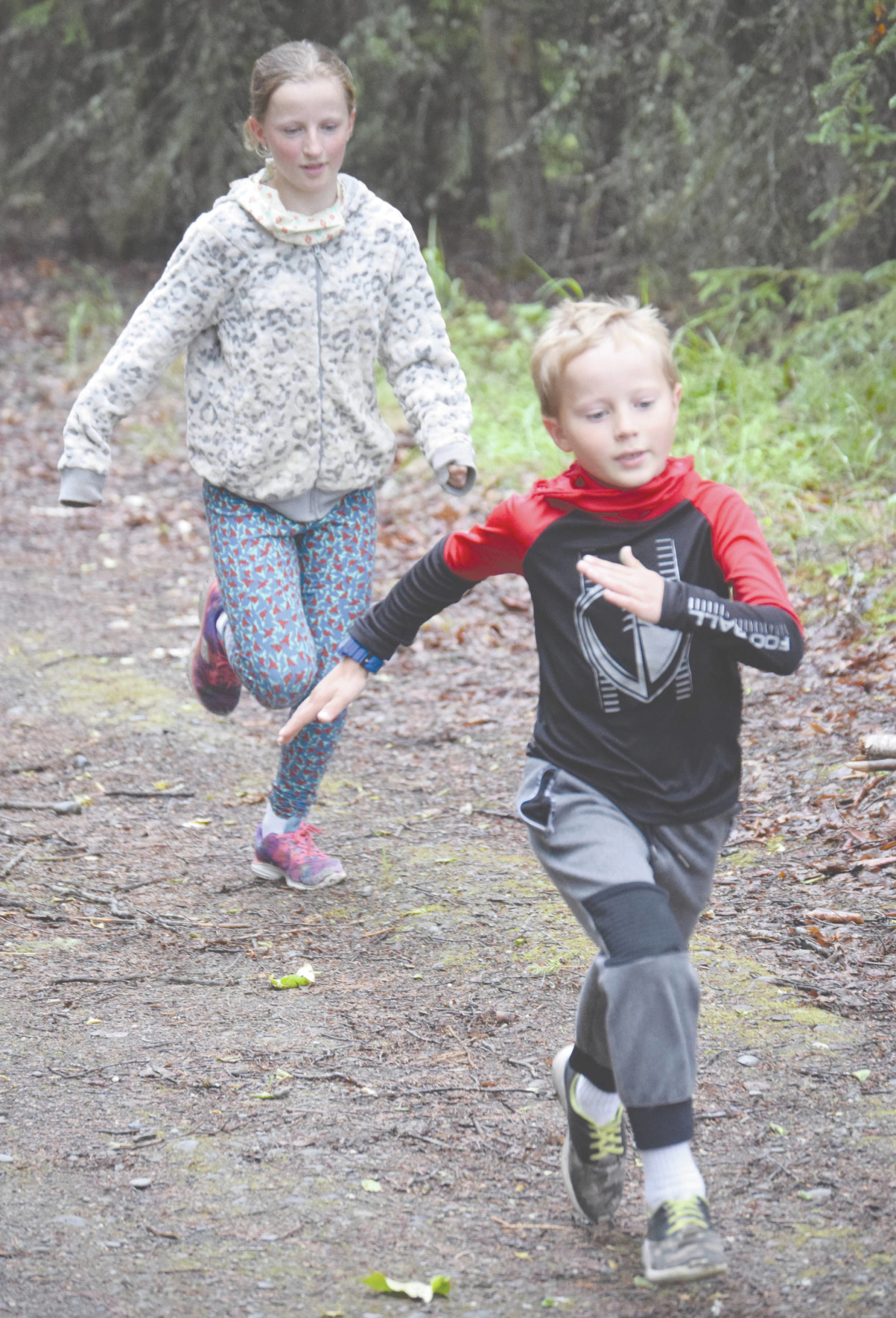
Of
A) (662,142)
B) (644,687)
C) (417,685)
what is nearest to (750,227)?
(662,142)

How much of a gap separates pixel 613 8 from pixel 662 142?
1.08 metres

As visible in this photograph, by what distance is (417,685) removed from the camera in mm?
6910

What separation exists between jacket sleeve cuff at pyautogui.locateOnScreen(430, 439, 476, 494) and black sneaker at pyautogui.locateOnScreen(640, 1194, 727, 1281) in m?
2.05

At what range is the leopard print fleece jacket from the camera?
4043 millimetres

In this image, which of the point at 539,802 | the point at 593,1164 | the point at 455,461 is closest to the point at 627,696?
the point at 539,802

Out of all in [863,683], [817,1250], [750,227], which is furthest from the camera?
[750,227]

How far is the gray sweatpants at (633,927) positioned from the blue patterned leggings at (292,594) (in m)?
1.58

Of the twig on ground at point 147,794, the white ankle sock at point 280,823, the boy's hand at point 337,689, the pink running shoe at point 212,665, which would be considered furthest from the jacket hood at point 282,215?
the twig on ground at point 147,794

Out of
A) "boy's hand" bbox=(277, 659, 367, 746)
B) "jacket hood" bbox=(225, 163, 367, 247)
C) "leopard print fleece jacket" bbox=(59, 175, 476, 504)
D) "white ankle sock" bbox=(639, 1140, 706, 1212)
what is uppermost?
"jacket hood" bbox=(225, 163, 367, 247)

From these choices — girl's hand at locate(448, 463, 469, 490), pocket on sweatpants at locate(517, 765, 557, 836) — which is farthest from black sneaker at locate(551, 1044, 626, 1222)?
girl's hand at locate(448, 463, 469, 490)

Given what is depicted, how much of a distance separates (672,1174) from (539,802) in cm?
67

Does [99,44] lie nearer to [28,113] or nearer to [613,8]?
[28,113]

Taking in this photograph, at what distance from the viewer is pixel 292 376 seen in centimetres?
415

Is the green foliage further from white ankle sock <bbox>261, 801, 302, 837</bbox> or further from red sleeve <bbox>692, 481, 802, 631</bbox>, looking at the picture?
red sleeve <bbox>692, 481, 802, 631</bbox>
